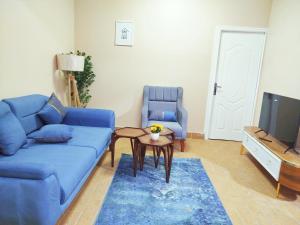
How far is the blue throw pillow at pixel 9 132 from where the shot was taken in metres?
1.89

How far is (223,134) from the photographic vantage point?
167 inches

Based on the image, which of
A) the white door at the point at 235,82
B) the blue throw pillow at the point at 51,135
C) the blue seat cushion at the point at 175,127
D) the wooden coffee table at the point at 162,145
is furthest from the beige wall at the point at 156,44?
the blue throw pillow at the point at 51,135

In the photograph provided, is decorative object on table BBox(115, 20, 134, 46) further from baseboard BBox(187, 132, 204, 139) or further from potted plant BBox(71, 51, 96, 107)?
baseboard BBox(187, 132, 204, 139)

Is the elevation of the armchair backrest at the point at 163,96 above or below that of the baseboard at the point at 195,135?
above

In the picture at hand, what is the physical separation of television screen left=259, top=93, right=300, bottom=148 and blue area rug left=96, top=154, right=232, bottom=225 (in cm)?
102

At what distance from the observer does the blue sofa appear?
137 centimetres

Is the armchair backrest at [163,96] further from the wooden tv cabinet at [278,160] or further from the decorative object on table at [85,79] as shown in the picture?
the wooden tv cabinet at [278,160]

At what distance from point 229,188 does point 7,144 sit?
89.1 inches

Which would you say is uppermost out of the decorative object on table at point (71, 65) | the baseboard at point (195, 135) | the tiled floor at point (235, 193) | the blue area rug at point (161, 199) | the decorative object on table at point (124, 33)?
the decorative object on table at point (124, 33)

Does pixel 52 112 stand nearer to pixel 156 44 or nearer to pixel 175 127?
pixel 175 127

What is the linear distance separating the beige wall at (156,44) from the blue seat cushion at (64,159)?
2.09 meters

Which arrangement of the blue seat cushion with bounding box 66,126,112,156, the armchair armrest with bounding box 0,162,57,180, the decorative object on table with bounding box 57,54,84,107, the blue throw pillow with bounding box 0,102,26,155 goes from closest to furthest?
the armchair armrest with bounding box 0,162,57,180 < the blue throw pillow with bounding box 0,102,26,155 < the blue seat cushion with bounding box 66,126,112,156 < the decorative object on table with bounding box 57,54,84,107

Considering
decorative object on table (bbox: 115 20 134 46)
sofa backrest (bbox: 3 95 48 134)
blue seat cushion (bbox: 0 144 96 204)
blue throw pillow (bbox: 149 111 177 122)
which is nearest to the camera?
blue seat cushion (bbox: 0 144 96 204)

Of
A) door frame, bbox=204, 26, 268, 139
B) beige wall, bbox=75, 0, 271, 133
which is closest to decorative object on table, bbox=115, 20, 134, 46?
beige wall, bbox=75, 0, 271, 133
